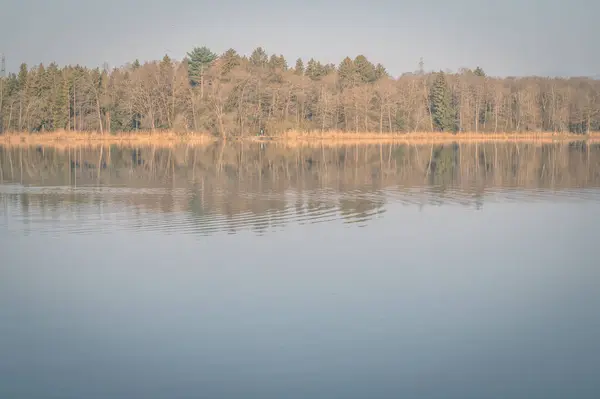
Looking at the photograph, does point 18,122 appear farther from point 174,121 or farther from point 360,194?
point 360,194

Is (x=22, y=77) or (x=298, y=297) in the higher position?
(x=22, y=77)

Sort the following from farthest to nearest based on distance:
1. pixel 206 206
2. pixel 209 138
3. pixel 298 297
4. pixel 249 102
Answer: pixel 249 102 < pixel 209 138 < pixel 206 206 < pixel 298 297

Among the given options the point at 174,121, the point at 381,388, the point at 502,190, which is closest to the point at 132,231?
the point at 381,388

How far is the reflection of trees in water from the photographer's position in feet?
61.0

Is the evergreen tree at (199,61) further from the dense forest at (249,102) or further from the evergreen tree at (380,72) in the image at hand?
the evergreen tree at (380,72)

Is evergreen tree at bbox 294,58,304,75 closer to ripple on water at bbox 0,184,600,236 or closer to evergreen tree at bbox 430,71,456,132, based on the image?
evergreen tree at bbox 430,71,456,132

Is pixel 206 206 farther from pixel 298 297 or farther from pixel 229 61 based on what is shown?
pixel 229 61

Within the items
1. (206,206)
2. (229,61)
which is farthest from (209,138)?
(206,206)

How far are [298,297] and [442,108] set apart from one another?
74.2 meters

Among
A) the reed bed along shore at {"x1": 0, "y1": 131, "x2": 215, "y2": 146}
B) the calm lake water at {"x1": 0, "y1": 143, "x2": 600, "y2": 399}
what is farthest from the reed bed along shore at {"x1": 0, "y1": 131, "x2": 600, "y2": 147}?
the calm lake water at {"x1": 0, "y1": 143, "x2": 600, "y2": 399}

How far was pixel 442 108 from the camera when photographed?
267ft

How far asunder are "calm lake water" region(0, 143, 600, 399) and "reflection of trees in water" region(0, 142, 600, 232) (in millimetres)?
230

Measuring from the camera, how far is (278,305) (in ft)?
30.7

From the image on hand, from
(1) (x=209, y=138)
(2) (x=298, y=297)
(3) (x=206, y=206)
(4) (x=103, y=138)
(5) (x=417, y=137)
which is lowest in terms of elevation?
(2) (x=298, y=297)
